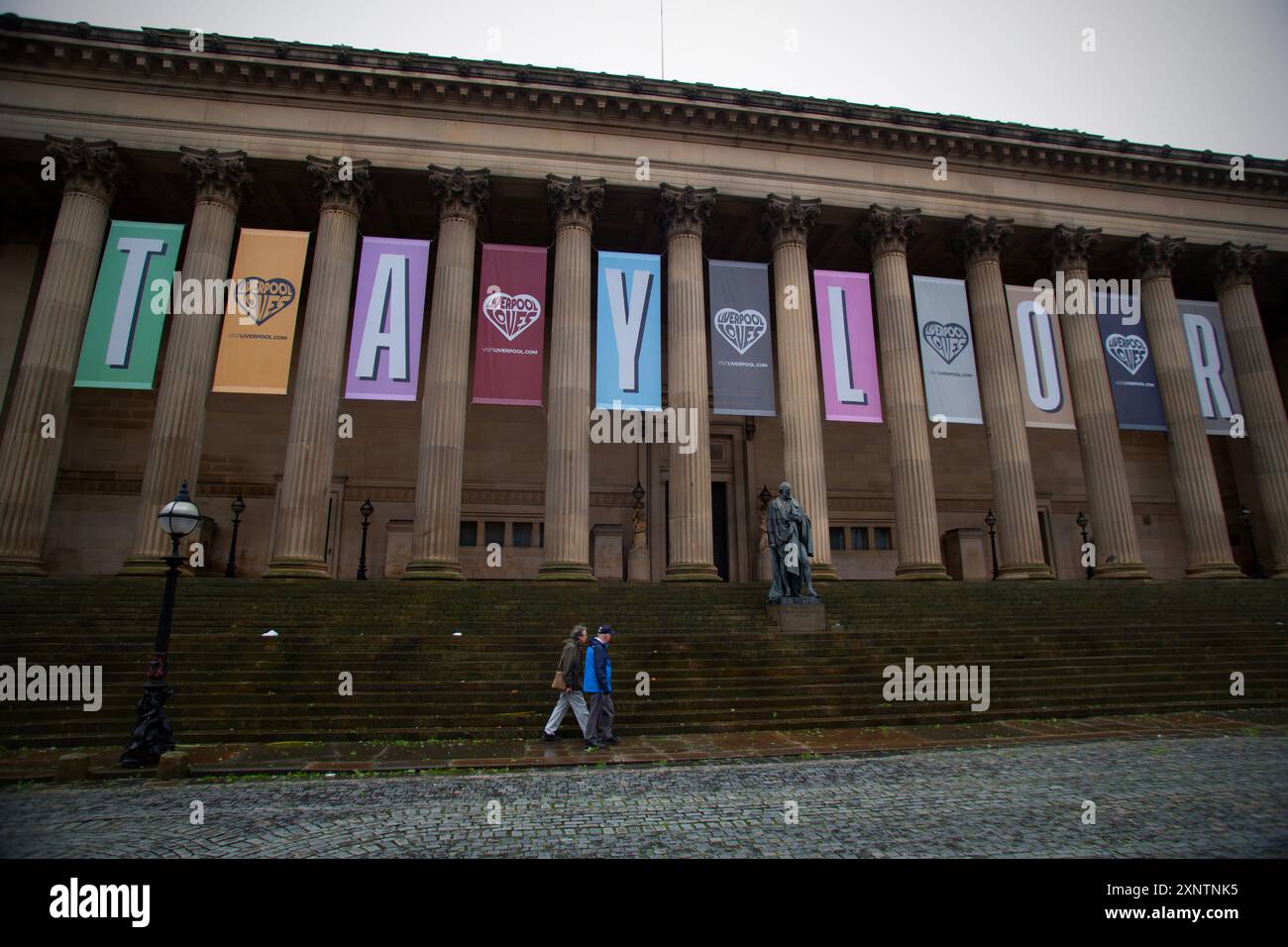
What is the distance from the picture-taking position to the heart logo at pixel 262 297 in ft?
63.6

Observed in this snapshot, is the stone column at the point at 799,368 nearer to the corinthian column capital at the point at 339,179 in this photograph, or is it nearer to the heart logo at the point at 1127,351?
the heart logo at the point at 1127,351

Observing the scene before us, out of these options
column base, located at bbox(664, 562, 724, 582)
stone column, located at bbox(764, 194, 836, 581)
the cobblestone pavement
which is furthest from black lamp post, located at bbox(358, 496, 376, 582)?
the cobblestone pavement

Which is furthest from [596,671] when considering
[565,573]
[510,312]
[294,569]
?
[510,312]

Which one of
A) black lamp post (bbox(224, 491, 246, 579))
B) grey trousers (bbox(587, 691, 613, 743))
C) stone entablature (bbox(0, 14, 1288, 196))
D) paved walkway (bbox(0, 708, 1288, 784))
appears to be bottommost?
paved walkway (bbox(0, 708, 1288, 784))

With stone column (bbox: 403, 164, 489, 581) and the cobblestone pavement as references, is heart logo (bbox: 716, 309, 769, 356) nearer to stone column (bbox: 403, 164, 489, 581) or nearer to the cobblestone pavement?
stone column (bbox: 403, 164, 489, 581)

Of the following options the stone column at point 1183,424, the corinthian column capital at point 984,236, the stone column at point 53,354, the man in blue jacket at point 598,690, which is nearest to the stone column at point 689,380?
the man in blue jacket at point 598,690

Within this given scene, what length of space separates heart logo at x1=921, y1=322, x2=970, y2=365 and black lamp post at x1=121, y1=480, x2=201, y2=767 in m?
20.5

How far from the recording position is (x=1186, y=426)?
23.8 meters

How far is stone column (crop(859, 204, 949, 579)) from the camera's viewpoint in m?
21.3

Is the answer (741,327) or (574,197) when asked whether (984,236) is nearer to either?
(741,327)

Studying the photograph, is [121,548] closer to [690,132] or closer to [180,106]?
[180,106]

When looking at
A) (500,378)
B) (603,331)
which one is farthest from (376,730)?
(603,331)

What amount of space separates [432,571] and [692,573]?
7.18 metres

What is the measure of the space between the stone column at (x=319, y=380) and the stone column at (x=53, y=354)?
19.0 ft
